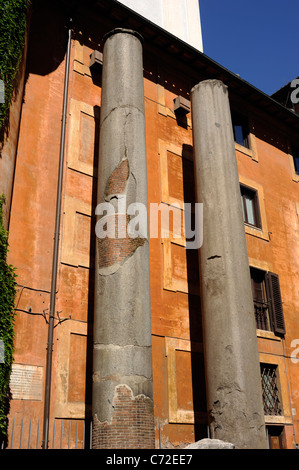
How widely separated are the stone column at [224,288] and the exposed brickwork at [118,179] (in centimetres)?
285

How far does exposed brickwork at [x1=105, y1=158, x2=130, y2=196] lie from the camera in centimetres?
1139

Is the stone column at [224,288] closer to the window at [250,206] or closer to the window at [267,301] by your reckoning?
the window at [267,301]

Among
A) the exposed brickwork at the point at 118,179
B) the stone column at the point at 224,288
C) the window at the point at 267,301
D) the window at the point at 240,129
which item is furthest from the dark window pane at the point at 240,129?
the exposed brickwork at the point at 118,179

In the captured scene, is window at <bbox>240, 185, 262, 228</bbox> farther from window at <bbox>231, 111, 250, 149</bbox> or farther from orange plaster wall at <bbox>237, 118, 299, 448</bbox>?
window at <bbox>231, 111, 250, 149</bbox>

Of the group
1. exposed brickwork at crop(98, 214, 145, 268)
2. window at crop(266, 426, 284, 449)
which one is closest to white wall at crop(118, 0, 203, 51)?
exposed brickwork at crop(98, 214, 145, 268)

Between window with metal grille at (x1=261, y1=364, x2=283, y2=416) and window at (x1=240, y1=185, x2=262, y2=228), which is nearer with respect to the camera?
window with metal grille at (x1=261, y1=364, x2=283, y2=416)

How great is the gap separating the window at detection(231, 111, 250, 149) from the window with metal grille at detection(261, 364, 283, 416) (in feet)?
25.3

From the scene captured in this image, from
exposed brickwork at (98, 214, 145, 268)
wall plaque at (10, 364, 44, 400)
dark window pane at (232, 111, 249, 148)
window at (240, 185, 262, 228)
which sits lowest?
wall plaque at (10, 364, 44, 400)

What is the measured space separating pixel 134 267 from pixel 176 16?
13.9m

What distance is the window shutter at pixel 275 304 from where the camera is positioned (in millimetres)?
15172

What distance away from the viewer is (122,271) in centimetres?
1051

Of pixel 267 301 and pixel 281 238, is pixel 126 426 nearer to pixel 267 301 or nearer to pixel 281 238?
pixel 267 301

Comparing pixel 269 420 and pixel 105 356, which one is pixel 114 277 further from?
pixel 269 420
